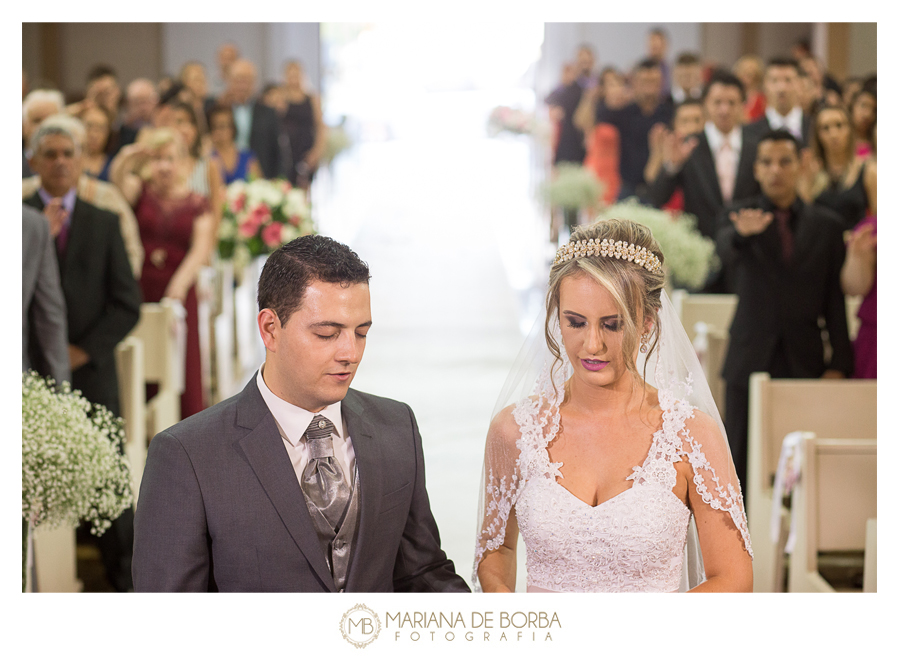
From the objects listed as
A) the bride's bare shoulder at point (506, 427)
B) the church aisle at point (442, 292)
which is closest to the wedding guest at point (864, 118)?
the church aisle at point (442, 292)

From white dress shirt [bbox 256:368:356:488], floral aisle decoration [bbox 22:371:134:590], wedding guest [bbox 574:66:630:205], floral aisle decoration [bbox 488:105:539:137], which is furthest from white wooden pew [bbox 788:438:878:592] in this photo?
floral aisle decoration [bbox 488:105:539:137]

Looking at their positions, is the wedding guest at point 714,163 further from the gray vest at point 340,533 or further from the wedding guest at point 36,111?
the gray vest at point 340,533

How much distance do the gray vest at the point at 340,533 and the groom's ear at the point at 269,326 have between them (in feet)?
0.91

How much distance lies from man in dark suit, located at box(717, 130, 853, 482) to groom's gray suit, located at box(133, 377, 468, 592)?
70.2 inches

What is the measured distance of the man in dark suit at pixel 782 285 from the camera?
Answer: 3230 millimetres

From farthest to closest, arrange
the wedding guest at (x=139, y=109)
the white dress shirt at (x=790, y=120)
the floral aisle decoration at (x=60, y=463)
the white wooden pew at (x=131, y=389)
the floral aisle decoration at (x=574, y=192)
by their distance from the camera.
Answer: the floral aisle decoration at (x=574, y=192) → the wedding guest at (x=139, y=109) → the white dress shirt at (x=790, y=120) → the white wooden pew at (x=131, y=389) → the floral aisle decoration at (x=60, y=463)

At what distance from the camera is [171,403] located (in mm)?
3773

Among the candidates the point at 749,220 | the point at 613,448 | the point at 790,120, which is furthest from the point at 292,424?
the point at 790,120

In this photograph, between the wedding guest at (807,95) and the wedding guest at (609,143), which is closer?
the wedding guest at (807,95)

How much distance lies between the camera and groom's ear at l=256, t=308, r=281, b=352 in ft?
5.55
